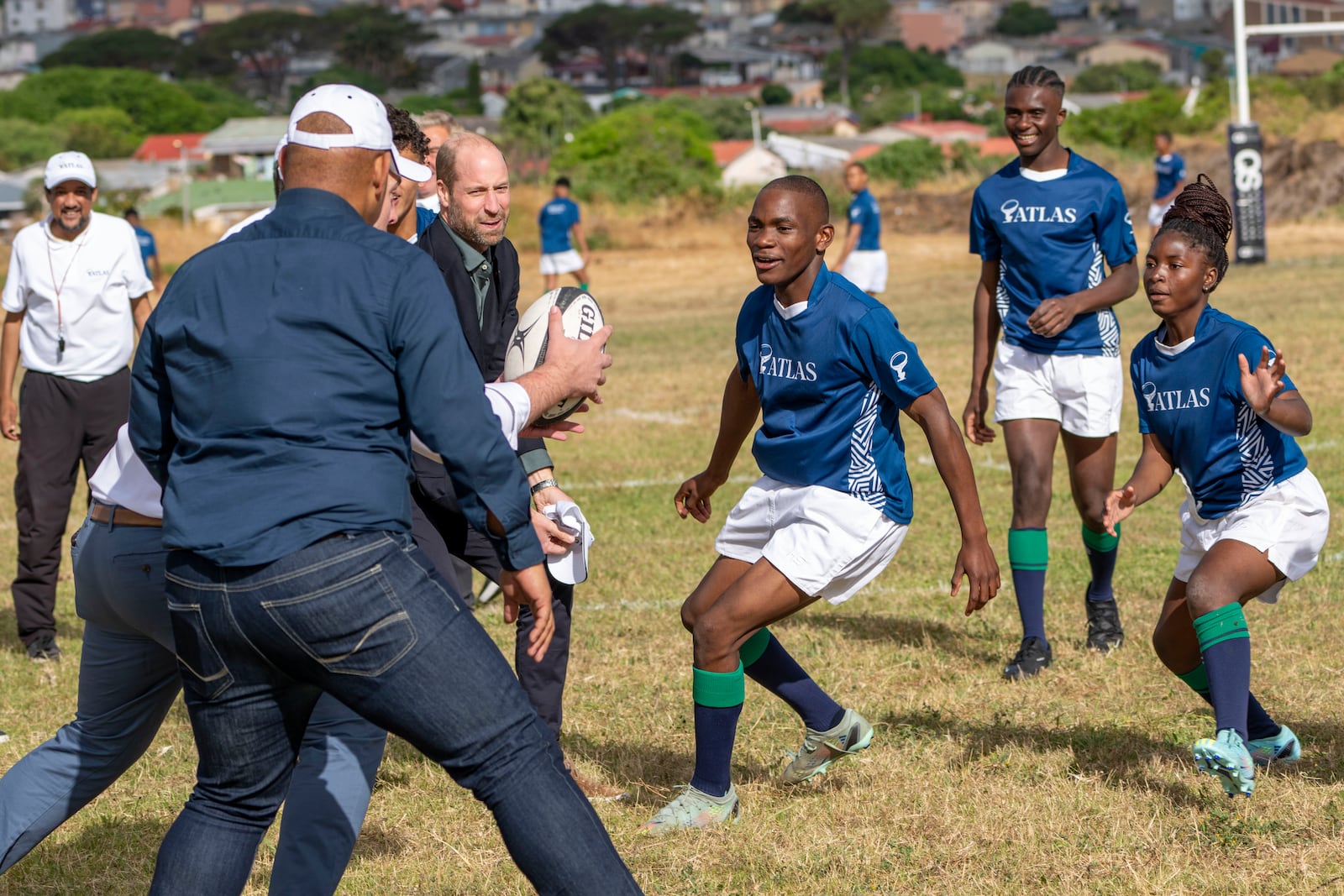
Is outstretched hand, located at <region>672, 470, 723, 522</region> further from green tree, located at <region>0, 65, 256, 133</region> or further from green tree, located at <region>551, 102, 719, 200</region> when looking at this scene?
green tree, located at <region>0, 65, 256, 133</region>

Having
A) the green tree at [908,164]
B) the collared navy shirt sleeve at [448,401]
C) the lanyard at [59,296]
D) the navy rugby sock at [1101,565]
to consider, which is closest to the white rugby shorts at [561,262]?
the lanyard at [59,296]

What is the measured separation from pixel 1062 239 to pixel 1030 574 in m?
1.46

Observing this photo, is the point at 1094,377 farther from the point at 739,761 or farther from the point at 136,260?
the point at 136,260

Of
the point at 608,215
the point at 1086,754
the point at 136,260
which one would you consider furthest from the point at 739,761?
the point at 608,215

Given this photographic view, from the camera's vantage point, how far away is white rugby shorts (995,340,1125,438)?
273 inches

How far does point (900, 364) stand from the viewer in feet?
15.9

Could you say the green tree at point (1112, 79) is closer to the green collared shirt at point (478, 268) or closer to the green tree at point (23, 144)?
the green tree at point (23, 144)

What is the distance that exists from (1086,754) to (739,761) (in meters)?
1.23

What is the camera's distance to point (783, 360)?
5078 mm

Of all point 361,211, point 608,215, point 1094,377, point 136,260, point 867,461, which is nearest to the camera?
point 361,211

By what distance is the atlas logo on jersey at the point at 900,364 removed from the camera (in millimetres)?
4824

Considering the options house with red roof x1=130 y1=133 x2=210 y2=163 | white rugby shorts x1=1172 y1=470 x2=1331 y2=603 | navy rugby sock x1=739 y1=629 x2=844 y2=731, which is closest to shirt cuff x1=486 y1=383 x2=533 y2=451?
navy rugby sock x1=739 y1=629 x2=844 y2=731

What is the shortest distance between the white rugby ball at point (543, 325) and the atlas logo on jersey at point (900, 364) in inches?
35.2

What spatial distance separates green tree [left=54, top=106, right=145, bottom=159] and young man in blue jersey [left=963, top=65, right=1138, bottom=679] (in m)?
121
